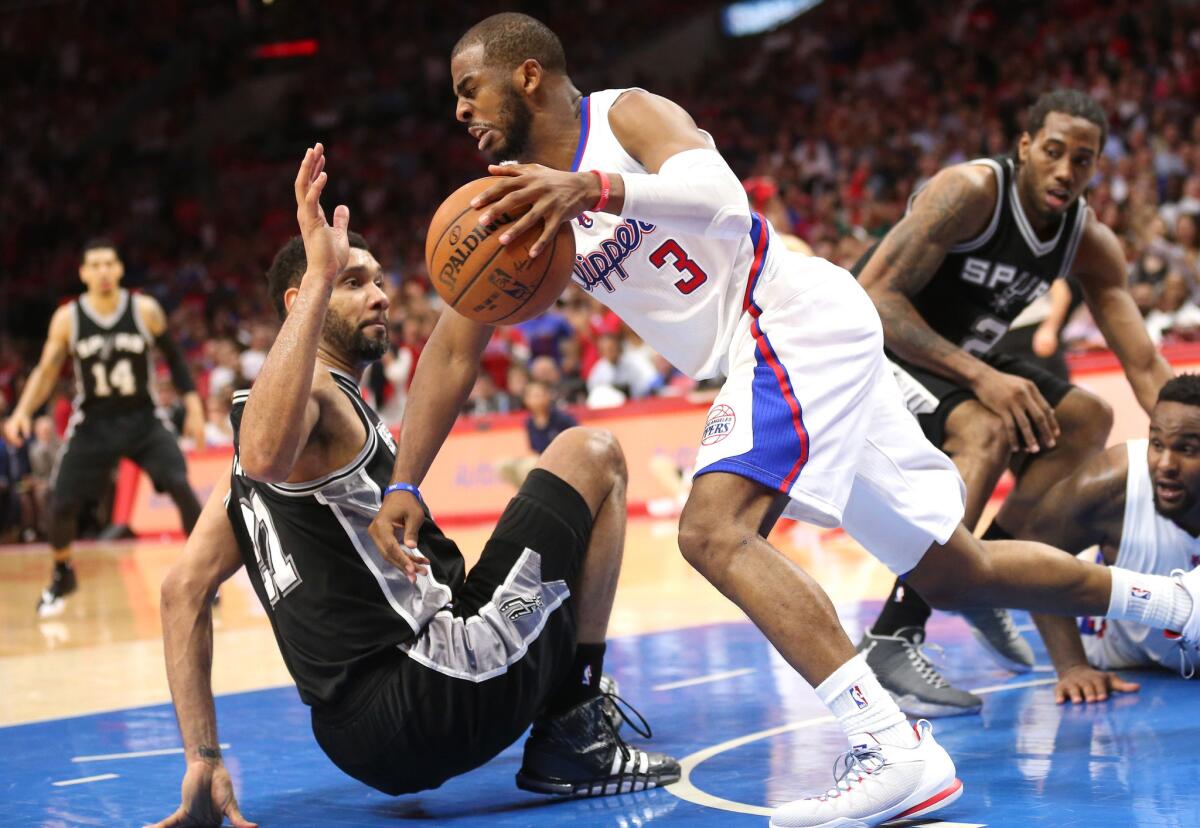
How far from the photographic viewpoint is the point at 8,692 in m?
6.30

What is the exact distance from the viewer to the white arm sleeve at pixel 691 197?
134 inches

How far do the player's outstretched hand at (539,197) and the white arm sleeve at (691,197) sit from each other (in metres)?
0.11

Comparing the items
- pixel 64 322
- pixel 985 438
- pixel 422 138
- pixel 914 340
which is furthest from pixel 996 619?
pixel 422 138

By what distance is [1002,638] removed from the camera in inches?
214

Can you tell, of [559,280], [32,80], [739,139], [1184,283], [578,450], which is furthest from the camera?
[32,80]

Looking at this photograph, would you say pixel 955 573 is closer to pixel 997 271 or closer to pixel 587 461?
pixel 587 461

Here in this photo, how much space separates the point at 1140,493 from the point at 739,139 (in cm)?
1526

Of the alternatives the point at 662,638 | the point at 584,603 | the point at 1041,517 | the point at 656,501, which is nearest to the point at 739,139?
the point at 656,501

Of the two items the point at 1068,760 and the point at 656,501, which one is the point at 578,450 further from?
the point at 656,501

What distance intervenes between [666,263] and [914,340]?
1601 millimetres

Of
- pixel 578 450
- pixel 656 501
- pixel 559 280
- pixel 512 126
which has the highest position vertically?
pixel 512 126

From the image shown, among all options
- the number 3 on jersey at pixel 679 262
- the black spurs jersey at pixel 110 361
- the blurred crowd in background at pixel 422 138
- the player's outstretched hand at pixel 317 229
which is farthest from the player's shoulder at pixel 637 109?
the blurred crowd in background at pixel 422 138

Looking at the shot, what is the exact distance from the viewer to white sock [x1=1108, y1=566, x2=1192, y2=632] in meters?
4.45

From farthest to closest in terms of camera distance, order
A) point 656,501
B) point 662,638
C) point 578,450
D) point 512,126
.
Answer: point 656,501 < point 662,638 < point 578,450 < point 512,126
